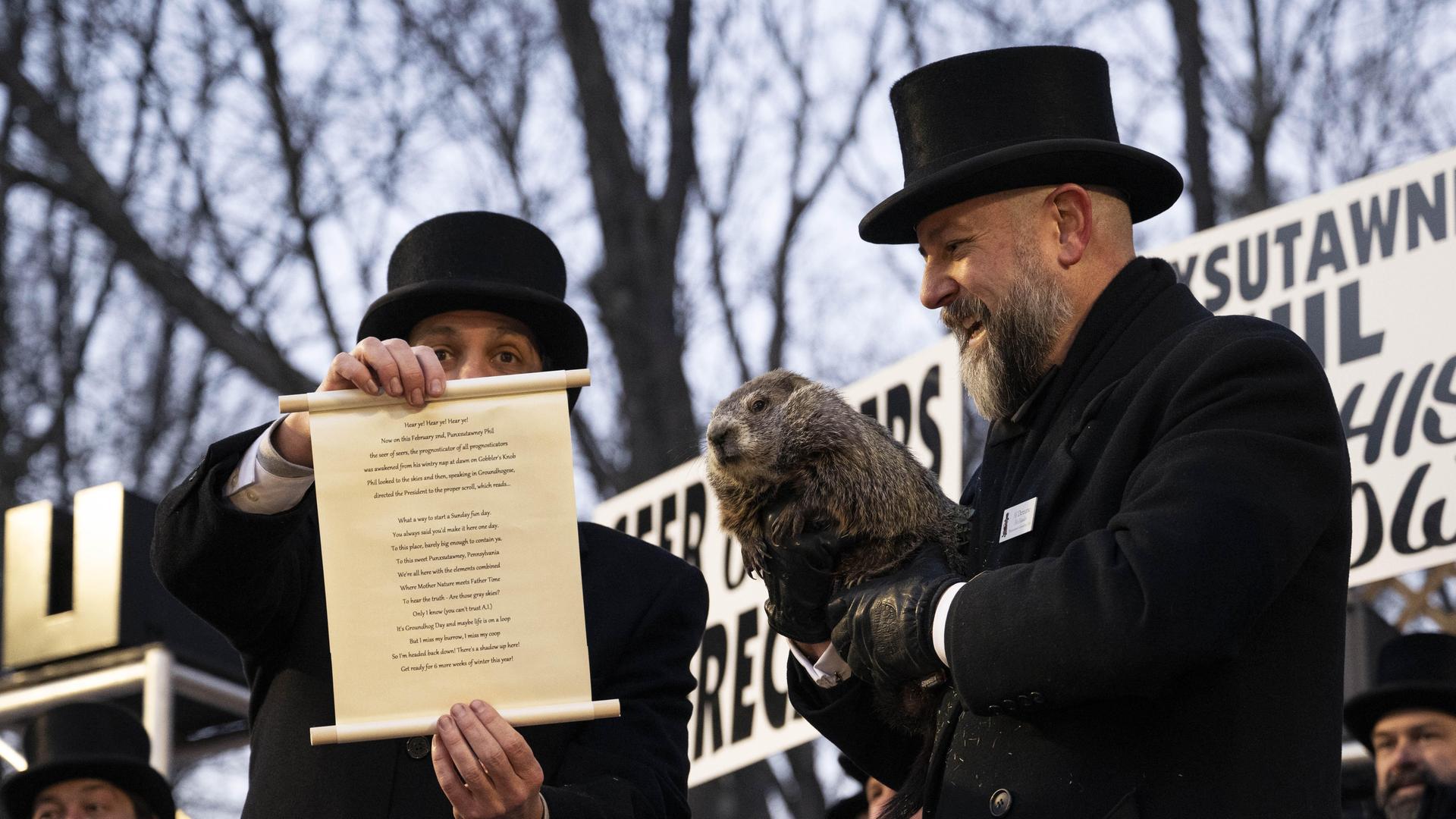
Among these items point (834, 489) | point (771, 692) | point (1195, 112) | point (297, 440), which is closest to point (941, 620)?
point (834, 489)

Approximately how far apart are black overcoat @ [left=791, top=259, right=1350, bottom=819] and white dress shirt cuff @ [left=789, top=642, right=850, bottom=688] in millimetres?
405

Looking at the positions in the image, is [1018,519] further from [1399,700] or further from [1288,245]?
[1399,700]

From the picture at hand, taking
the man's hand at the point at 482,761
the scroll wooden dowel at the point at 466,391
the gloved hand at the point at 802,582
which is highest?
the scroll wooden dowel at the point at 466,391

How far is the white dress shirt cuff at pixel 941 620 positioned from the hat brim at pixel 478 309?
1206 millimetres

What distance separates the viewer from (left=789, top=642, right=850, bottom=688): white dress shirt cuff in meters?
3.35

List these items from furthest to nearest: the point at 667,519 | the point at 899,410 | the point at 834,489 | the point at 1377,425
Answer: the point at 667,519
the point at 899,410
the point at 1377,425
the point at 834,489

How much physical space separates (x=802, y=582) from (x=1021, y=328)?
57 centimetres

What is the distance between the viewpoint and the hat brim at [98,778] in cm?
602

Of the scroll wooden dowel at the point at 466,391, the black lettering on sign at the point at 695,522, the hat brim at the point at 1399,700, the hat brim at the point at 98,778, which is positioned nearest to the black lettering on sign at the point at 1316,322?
the hat brim at the point at 1399,700

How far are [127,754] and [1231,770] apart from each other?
446 cm

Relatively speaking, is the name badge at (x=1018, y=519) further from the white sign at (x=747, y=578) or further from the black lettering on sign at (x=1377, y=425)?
the white sign at (x=747, y=578)

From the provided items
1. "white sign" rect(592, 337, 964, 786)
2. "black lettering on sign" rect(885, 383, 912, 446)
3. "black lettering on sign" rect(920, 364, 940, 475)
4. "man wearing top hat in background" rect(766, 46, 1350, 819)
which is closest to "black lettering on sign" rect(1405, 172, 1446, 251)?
"white sign" rect(592, 337, 964, 786)

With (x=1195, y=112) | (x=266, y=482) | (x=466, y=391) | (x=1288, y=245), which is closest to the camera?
(x=466, y=391)

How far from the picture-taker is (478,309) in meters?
3.94
